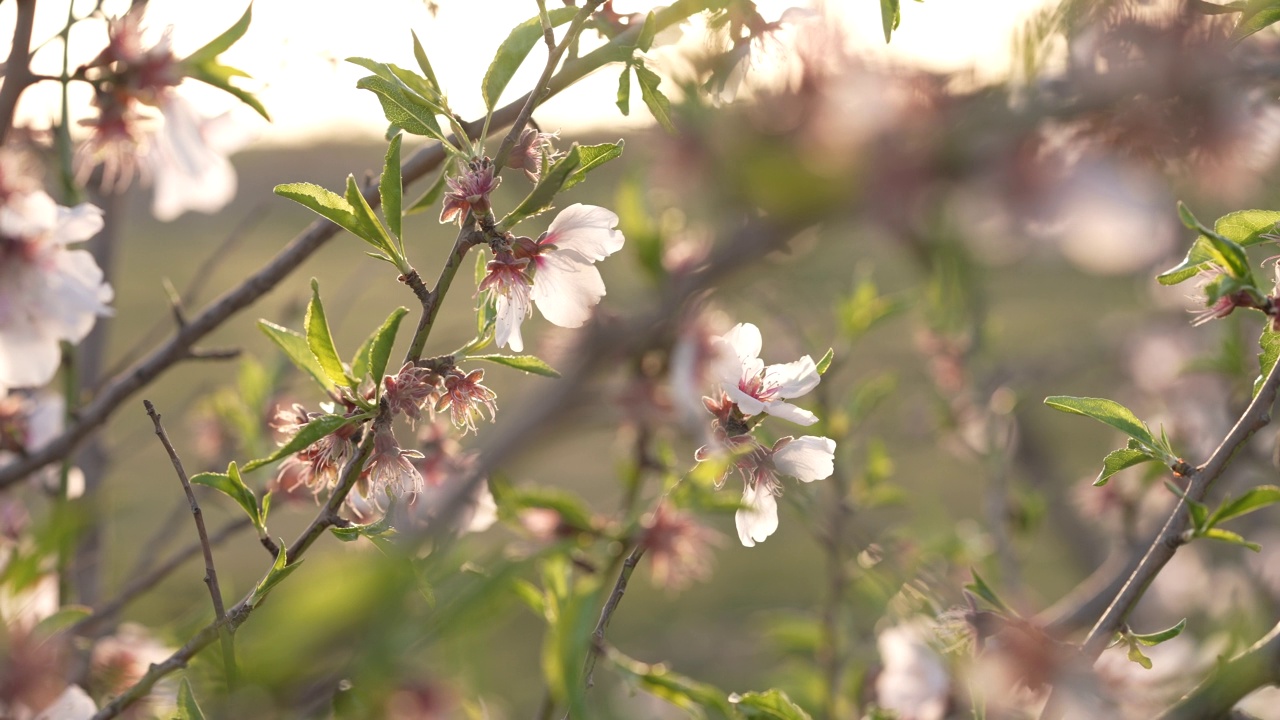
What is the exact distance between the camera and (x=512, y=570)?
10.8 inches

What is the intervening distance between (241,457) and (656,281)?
78 cm

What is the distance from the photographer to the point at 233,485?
571 millimetres

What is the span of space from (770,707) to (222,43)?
23.5 inches

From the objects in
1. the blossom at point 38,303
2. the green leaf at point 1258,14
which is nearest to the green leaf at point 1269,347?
the green leaf at point 1258,14

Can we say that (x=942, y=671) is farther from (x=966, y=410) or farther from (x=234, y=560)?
(x=234, y=560)

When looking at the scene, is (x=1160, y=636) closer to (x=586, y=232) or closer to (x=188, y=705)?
(x=586, y=232)

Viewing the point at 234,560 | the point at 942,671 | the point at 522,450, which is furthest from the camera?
the point at 234,560

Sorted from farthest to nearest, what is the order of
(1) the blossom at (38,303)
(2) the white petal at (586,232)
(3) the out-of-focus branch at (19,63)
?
(1) the blossom at (38,303) → (3) the out-of-focus branch at (19,63) → (2) the white petal at (586,232)

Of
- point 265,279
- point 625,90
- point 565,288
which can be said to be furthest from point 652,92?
point 265,279

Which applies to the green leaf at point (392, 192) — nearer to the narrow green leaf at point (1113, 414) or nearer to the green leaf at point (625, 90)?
the green leaf at point (625, 90)

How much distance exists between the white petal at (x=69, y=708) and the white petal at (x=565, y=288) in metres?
0.39

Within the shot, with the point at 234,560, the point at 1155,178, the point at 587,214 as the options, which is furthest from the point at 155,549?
the point at 234,560

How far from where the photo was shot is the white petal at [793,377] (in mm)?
611

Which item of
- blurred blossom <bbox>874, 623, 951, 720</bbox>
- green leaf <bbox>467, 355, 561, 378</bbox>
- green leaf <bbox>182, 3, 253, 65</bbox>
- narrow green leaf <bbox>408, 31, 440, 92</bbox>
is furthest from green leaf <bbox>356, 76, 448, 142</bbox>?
blurred blossom <bbox>874, 623, 951, 720</bbox>
